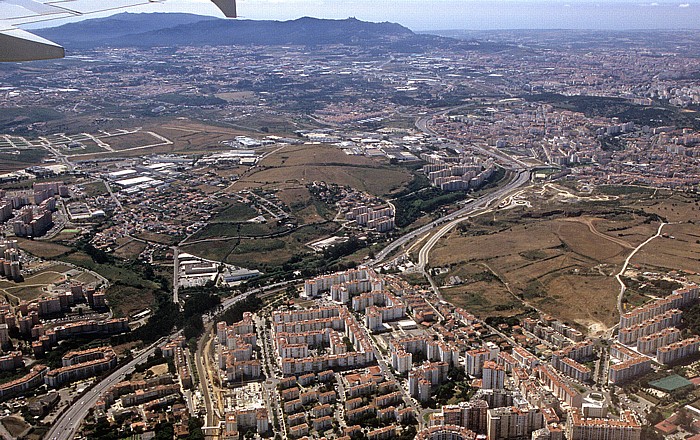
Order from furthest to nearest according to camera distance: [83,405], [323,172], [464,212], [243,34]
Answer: [243,34] → [323,172] → [464,212] → [83,405]

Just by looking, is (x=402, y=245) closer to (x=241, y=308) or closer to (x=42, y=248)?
(x=241, y=308)

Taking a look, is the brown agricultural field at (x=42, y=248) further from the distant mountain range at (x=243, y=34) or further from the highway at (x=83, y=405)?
the distant mountain range at (x=243, y=34)

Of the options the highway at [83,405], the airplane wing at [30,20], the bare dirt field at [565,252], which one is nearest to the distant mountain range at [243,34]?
the bare dirt field at [565,252]

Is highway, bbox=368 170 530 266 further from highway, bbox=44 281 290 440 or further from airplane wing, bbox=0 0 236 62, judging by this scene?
airplane wing, bbox=0 0 236 62

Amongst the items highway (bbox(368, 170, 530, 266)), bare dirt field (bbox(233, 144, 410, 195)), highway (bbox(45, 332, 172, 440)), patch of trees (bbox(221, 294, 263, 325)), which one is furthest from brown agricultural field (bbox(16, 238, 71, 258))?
highway (bbox(368, 170, 530, 266))

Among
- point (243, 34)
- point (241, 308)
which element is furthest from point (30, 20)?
point (243, 34)

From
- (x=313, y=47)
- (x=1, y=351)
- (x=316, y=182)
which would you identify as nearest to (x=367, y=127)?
(x=316, y=182)

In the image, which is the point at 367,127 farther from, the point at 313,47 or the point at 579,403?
the point at 313,47

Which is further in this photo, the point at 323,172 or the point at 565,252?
the point at 323,172
